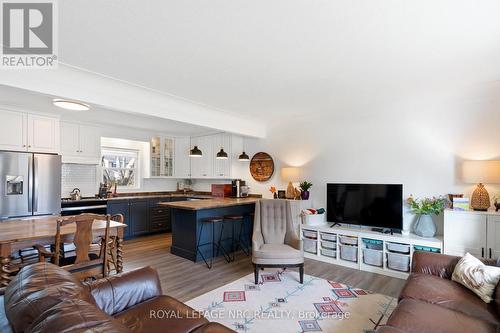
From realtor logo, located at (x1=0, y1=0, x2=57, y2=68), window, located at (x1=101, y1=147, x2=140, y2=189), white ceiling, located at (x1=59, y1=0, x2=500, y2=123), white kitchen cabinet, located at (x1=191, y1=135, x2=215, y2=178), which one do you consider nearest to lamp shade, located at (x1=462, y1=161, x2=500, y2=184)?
white ceiling, located at (x1=59, y1=0, x2=500, y2=123)

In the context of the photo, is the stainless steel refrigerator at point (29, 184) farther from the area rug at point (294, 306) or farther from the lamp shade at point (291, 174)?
the lamp shade at point (291, 174)

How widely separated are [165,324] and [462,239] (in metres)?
3.56

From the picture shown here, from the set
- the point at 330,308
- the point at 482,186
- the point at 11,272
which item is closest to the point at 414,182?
the point at 482,186

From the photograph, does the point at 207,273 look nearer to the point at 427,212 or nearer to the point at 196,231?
the point at 196,231

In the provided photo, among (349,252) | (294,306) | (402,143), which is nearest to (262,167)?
(349,252)

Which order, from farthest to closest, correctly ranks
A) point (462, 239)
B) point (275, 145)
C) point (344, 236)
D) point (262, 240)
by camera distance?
point (275, 145) → point (344, 236) → point (262, 240) → point (462, 239)

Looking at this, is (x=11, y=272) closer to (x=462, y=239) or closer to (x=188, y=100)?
(x=188, y=100)

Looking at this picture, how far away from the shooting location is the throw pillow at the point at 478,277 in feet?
6.56

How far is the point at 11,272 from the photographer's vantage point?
2.30 meters

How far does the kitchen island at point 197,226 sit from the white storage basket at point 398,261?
2443mm

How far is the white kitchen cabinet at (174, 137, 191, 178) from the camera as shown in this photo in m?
6.85

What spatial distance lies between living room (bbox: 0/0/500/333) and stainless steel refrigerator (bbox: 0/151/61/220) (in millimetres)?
21

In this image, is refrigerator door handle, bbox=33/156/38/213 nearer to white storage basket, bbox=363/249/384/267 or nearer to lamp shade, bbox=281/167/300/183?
lamp shade, bbox=281/167/300/183

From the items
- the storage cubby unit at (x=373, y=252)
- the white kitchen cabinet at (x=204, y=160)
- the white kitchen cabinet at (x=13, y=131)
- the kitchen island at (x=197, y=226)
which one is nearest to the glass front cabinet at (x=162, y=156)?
the white kitchen cabinet at (x=204, y=160)
